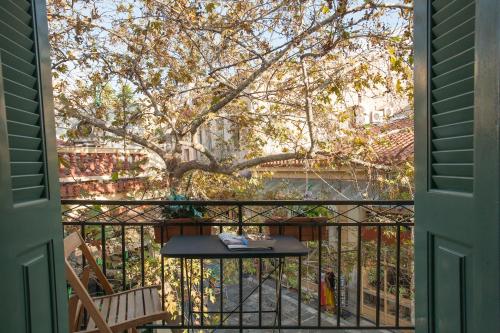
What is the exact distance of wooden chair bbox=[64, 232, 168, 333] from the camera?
2031 millimetres

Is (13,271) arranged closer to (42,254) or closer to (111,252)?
(42,254)

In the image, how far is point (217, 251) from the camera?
7.38 feet

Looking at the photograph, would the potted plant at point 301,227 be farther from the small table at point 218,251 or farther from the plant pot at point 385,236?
the plant pot at point 385,236

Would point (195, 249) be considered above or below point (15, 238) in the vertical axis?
below

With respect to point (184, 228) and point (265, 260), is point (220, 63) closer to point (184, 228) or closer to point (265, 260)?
point (184, 228)

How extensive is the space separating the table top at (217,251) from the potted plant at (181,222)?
11.7 inches

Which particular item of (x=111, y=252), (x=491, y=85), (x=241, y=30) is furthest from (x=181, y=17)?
(x=491, y=85)

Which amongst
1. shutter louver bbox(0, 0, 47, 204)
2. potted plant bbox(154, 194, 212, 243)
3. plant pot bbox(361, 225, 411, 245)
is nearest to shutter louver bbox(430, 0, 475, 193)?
shutter louver bbox(0, 0, 47, 204)

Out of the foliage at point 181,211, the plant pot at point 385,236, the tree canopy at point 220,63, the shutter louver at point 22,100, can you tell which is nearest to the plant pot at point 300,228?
the foliage at point 181,211

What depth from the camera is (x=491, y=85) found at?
103 centimetres

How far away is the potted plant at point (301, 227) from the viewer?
287cm

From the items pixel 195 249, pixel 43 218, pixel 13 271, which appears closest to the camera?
pixel 13 271

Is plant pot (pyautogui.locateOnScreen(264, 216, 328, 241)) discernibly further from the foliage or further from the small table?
the foliage

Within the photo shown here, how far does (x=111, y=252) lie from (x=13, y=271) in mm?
5290
